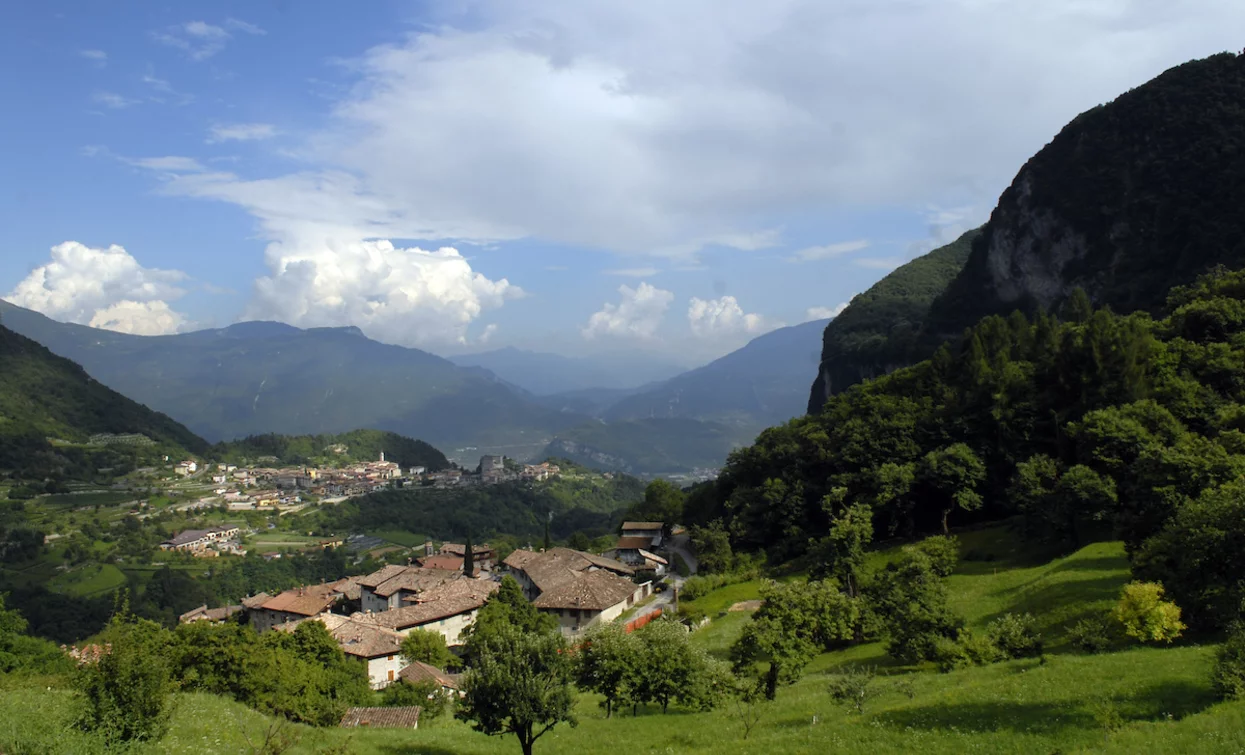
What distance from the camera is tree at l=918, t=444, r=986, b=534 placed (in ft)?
145

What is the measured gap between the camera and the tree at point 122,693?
43.7ft

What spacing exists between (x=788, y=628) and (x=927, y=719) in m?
7.48

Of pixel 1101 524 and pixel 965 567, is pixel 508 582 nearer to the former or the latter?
pixel 965 567

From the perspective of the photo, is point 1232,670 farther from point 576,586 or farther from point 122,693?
point 576,586

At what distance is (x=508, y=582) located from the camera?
43531mm

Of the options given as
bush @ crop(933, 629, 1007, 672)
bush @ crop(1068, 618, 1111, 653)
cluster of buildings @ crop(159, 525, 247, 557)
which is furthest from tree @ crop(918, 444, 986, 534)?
cluster of buildings @ crop(159, 525, 247, 557)

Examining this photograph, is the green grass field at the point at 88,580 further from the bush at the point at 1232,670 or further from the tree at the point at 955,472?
the bush at the point at 1232,670

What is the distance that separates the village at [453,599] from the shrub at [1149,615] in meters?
24.9

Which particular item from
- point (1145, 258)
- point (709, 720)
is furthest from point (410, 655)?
point (1145, 258)

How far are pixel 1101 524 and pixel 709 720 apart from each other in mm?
22684

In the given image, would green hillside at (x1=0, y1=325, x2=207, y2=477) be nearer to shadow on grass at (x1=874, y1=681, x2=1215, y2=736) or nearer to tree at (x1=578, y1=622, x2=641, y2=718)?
tree at (x1=578, y1=622, x2=641, y2=718)

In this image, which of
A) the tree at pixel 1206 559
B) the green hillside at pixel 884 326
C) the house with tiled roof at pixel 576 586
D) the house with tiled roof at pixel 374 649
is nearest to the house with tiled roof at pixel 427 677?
the house with tiled roof at pixel 374 649

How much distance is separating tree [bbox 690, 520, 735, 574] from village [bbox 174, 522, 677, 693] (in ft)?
11.7

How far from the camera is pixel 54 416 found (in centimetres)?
15375
